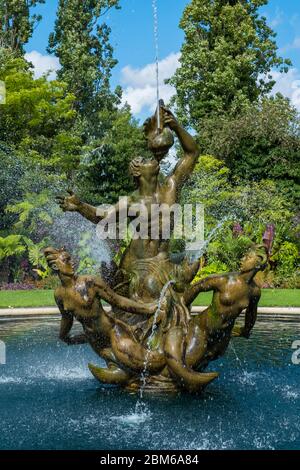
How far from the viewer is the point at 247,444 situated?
5.58m

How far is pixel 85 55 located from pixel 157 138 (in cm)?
3142

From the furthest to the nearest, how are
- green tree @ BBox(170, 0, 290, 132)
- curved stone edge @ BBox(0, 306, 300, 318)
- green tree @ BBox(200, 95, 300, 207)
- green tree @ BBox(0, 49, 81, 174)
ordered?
green tree @ BBox(170, 0, 290, 132) < green tree @ BBox(200, 95, 300, 207) < green tree @ BBox(0, 49, 81, 174) < curved stone edge @ BBox(0, 306, 300, 318)

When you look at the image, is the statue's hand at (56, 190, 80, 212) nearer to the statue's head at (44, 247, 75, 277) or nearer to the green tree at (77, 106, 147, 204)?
the statue's head at (44, 247, 75, 277)

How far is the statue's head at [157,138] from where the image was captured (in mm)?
7457

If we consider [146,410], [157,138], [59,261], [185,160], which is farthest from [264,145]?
[146,410]

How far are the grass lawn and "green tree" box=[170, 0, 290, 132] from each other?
17.6 meters

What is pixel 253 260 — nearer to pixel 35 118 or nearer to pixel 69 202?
pixel 69 202

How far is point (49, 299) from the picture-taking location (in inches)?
652

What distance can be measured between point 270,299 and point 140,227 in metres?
9.30

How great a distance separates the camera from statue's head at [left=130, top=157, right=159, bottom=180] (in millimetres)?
7402

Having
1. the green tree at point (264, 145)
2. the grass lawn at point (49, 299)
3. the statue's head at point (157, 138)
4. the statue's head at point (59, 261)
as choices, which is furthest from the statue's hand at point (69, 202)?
the green tree at point (264, 145)

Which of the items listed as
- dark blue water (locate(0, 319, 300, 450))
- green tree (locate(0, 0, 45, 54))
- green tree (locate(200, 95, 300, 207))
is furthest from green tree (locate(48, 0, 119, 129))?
dark blue water (locate(0, 319, 300, 450))
